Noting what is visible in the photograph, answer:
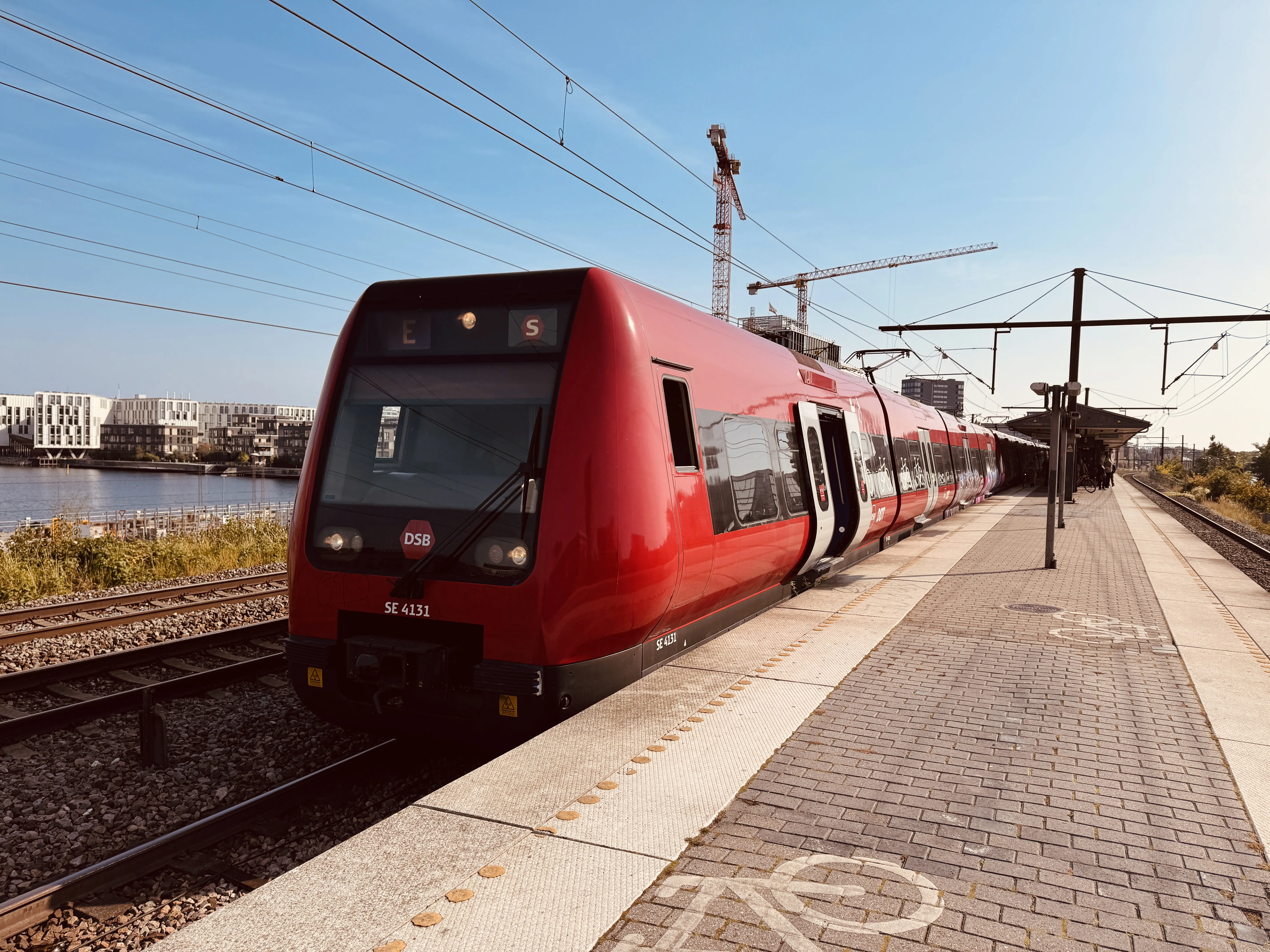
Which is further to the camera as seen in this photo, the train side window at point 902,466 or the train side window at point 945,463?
the train side window at point 945,463

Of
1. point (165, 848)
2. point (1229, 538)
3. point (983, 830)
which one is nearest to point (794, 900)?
point (983, 830)

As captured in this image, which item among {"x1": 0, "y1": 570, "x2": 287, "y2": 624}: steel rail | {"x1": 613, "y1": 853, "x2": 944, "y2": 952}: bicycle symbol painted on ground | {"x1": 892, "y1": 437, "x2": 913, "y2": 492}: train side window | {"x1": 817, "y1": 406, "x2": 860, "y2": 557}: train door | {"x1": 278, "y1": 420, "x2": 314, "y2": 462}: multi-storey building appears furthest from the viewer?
{"x1": 278, "y1": 420, "x2": 314, "y2": 462}: multi-storey building

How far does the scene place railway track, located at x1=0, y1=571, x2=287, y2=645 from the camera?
9125 mm

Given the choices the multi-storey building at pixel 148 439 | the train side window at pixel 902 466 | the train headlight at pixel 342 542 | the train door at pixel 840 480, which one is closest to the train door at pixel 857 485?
the train door at pixel 840 480

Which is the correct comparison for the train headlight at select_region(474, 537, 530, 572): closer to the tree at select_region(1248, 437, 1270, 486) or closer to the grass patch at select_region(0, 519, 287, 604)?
the grass patch at select_region(0, 519, 287, 604)

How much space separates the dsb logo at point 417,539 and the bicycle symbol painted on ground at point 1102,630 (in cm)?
623

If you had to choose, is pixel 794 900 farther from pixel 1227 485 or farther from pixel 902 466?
pixel 1227 485

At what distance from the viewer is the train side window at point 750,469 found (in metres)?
6.80

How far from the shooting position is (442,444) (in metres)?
5.33

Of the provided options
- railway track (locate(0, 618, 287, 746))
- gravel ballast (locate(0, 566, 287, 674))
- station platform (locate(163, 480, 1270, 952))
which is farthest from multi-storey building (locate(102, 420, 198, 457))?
station platform (locate(163, 480, 1270, 952))

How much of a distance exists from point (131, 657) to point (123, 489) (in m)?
88.5

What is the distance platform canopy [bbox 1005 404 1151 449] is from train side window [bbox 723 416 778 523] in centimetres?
2623

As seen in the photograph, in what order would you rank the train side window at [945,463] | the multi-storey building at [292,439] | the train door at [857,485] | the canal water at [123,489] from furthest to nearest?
the multi-storey building at [292,439] → the canal water at [123,489] → the train side window at [945,463] → the train door at [857,485]

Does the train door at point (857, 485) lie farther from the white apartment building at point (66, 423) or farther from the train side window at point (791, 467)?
the white apartment building at point (66, 423)
